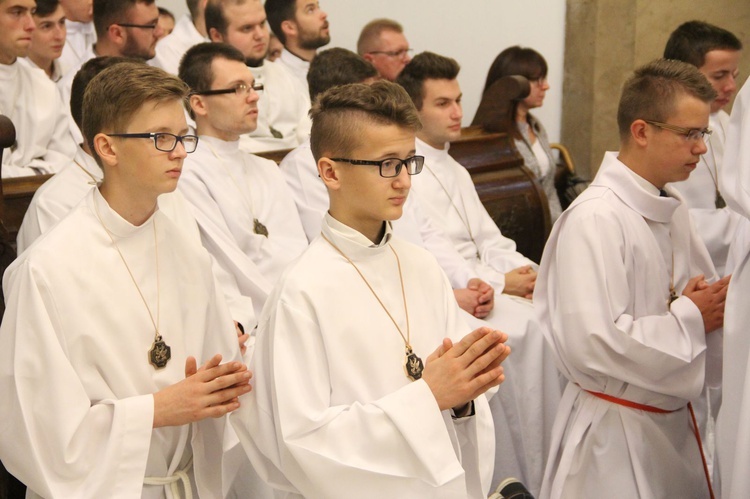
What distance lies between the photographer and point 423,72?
496 cm

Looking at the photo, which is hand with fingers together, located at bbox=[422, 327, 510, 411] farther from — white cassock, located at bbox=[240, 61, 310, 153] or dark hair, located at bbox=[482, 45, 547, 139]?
dark hair, located at bbox=[482, 45, 547, 139]

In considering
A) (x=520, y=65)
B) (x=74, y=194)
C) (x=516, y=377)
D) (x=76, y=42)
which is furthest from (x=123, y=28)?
(x=516, y=377)

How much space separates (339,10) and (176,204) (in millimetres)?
5018

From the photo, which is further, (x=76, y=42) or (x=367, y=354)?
(x=76, y=42)

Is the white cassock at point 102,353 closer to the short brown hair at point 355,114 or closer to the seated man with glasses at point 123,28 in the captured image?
the short brown hair at point 355,114

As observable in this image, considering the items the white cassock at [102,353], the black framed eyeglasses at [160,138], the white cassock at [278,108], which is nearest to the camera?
the white cassock at [102,353]

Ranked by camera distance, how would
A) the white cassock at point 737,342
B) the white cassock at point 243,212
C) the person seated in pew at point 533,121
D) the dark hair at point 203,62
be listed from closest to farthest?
the white cassock at point 737,342 < the white cassock at point 243,212 < the dark hair at point 203,62 < the person seated in pew at point 533,121

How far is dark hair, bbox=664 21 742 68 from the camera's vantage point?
5.00 meters

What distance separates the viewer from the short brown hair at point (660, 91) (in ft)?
11.0

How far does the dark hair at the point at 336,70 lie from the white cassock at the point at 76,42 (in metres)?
2.18

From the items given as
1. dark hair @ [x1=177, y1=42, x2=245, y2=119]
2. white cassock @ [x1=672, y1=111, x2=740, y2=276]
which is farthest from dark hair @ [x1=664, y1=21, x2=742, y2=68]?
dark hair @ [x1=177, y1=42, x2=245, y2=119]

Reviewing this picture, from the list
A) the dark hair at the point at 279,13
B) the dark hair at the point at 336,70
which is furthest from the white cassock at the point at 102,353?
the dark hair at the point at 279,13

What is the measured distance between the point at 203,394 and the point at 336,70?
2.76 meters

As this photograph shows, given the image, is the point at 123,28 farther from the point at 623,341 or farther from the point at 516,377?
the point at 623,341
